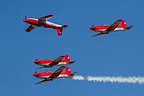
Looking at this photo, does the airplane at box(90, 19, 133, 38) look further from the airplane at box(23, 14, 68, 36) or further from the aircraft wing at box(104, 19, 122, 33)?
the airplane at box(23, 14, 68, 36)

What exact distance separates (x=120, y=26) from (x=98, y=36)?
22.1 feet

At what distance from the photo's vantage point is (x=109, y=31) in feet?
636

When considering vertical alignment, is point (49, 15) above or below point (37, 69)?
above

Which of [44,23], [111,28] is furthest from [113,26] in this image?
[44,23]

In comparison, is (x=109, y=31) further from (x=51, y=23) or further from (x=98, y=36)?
(x=51, y=23)

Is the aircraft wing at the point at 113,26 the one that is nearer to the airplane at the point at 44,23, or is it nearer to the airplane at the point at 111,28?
the airplane at the point at 111,28

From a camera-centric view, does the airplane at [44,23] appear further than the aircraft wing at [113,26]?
No

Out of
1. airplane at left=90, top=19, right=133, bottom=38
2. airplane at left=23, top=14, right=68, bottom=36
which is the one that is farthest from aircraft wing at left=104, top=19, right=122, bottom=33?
airplane at left=23, top=14, right=68, bottom=36

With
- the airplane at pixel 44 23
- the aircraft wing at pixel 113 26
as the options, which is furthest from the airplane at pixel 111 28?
the airplane at pixel 44 23

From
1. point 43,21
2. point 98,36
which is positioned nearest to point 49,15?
point 43,21

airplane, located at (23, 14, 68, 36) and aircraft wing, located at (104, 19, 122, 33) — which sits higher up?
airplane, located at (23, 14, 68, 36)

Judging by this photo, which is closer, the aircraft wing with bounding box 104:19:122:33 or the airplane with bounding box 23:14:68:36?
the airplane with bounding box 23:14:68:36

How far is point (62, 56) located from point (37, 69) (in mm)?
8150

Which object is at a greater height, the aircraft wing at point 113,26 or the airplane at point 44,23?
the airplane at point 44,23
